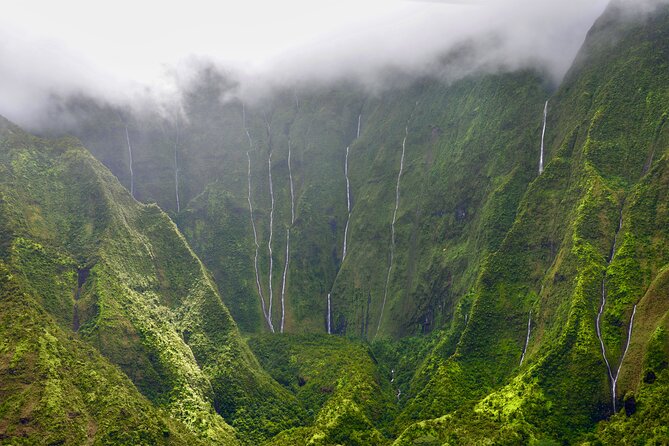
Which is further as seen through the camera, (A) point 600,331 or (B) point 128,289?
(B) point 128,289

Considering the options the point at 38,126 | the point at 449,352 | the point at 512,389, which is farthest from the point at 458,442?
→ the point at 38,126

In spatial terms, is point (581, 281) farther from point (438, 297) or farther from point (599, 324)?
point (438, 297)

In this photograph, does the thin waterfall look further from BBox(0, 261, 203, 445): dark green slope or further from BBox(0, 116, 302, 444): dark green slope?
BBox(0, 261, 203, 445): dark green slope

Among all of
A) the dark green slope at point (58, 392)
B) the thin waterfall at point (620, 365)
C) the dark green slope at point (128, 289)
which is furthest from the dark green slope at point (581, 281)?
the dark green slope at point (58, 392)

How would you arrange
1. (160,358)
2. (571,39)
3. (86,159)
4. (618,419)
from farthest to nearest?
(571,39)
(86,159)
(160,358)
(618,419)

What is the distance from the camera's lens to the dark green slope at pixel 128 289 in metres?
125

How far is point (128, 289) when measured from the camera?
466 feet

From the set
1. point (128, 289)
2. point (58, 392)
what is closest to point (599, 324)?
point (58, 392)

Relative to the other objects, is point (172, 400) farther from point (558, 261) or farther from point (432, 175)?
point (432, 175)

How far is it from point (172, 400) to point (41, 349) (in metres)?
31.0

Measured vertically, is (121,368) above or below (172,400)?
above

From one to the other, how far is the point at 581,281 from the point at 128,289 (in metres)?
102

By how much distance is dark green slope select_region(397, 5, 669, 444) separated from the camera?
107 m

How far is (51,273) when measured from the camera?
131250 mm
